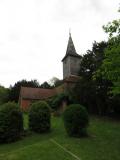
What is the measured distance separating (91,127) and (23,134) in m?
8.23

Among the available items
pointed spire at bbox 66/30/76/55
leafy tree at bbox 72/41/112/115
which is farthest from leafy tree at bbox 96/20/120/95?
pointed spire at bbox 66/30/76/55

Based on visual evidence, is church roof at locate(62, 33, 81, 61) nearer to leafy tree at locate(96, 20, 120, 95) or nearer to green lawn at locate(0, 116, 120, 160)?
green lawn at locate(0, 116, 120, 160)

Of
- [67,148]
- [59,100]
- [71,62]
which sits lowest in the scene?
[67,148]

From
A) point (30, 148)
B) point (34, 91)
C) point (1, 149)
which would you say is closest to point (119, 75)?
point (30, 148)

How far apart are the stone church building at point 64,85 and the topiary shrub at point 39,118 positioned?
70.0ft

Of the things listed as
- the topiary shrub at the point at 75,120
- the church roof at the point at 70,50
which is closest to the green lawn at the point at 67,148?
the topiary shrub at the point at 75,120

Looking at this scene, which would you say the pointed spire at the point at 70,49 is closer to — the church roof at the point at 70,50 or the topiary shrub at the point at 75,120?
the church roof at the point at 70,50

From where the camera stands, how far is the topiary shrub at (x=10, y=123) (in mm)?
28531

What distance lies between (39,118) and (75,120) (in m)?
6.05

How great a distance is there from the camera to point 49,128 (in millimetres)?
31703

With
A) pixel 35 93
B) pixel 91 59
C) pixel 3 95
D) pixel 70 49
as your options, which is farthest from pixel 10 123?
pixel 3 95

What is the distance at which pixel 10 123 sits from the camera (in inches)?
1131

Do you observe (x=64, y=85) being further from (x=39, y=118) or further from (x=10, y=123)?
(x=10, y=123)

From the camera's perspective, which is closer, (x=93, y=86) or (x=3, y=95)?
(x=93, y=86)
